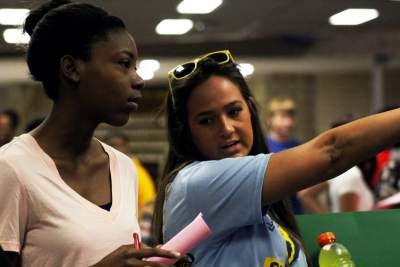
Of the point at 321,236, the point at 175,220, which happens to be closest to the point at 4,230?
Answer: the point at 175,220

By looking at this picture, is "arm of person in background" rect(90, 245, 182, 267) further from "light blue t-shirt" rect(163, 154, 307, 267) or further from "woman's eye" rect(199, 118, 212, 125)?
"woman's eye" rect(199, 118, 212, 125)

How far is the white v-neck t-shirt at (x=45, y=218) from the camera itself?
1.36 meters

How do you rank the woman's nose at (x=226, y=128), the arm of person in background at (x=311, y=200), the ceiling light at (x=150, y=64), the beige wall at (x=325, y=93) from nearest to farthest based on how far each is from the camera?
1. the woman's nose at (x=226, y=128)
2. the arm of person in background at (x=311, y=200)
3. the ceiling light at (x=150, y=64)
4. the beige wall at (x=325, y=93)

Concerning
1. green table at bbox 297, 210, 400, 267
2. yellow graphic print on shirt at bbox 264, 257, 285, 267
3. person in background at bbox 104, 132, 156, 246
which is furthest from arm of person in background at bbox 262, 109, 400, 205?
person in background at bbox 104, 132, 156, 246

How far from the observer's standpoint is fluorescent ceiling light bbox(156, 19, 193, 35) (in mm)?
7996

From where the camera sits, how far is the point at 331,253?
1.84 metres

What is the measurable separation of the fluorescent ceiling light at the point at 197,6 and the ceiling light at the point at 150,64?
185cm

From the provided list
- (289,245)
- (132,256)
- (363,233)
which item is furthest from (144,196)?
(132,256)

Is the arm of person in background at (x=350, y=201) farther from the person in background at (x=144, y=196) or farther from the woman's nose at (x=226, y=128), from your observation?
the woman's nose at (x=226, y=128)

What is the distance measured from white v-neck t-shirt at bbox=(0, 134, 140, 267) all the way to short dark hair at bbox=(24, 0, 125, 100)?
0.17m

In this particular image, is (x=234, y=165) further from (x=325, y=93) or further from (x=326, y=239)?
(x=325, y=93)

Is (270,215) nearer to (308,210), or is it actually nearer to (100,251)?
(100,251)

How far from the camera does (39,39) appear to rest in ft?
4.87

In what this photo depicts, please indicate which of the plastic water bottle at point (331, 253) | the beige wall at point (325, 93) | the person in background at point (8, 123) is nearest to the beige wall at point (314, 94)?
the beige wall at point (325, 93)
